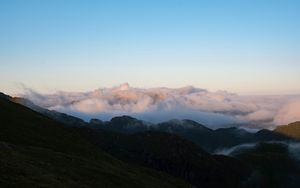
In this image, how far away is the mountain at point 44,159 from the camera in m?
47.9

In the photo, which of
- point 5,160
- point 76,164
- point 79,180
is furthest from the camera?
point 76,164

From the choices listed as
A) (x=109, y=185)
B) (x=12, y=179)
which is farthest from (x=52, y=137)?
(x=12, y=179)

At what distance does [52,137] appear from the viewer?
107m

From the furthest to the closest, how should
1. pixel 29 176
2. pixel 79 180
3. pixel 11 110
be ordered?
pixel 11 110 → pixel 79 180 → pixel 29 176

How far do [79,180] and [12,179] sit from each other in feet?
52.5

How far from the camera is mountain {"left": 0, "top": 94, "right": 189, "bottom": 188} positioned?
4791cm

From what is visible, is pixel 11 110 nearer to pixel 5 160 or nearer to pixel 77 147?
pixel 77 147

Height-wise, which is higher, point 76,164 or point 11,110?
point 11,110

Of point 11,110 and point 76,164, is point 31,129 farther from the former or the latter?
point 76,164

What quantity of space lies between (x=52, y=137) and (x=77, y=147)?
21.2 feet

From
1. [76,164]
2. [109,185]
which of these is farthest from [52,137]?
[109,185]

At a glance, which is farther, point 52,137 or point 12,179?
point 52,137

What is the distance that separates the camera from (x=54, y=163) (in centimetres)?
6550

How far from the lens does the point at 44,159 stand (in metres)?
66.6
